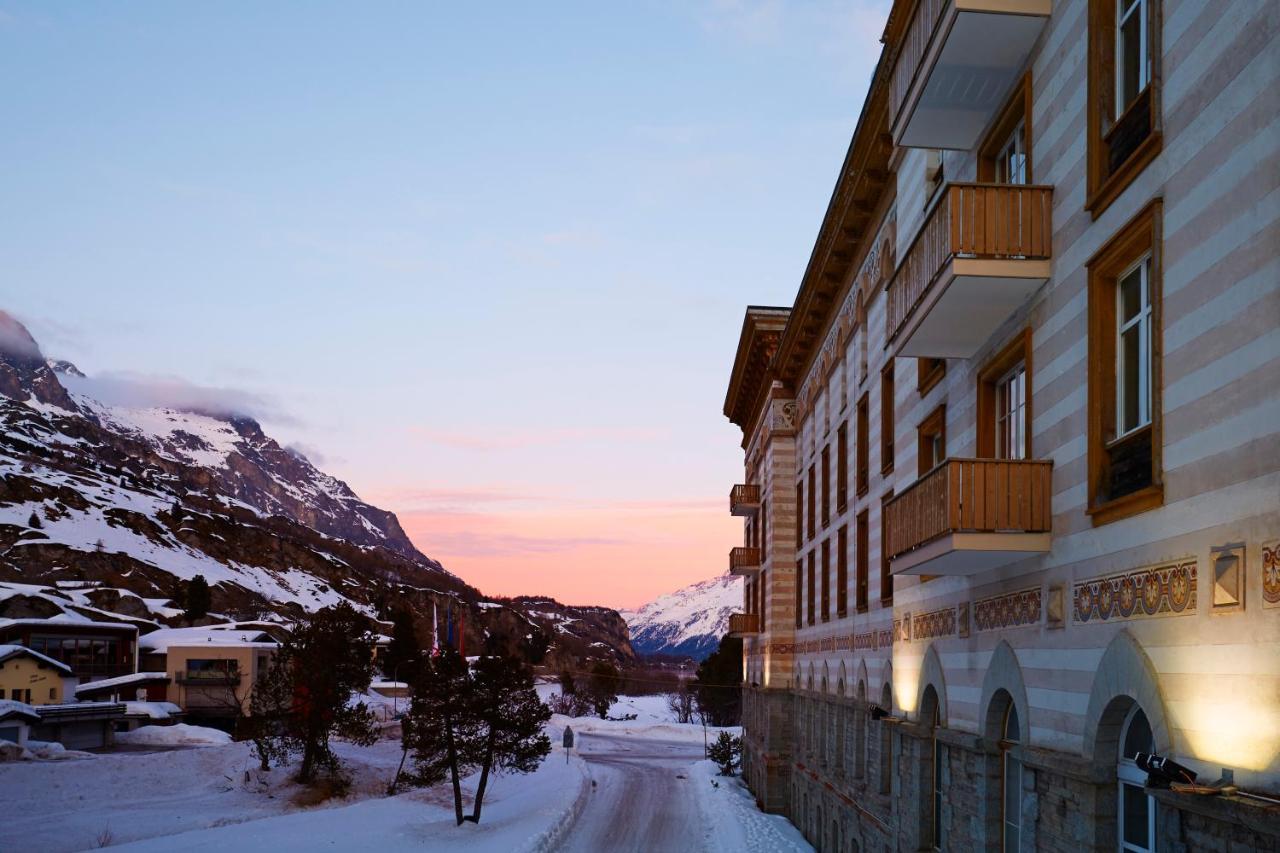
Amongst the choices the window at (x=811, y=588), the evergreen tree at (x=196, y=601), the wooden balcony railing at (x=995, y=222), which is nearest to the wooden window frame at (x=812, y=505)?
the window at (x=811, y=588)

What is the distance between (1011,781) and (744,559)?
35990 mm

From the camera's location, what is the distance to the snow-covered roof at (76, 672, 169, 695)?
74.2 meters

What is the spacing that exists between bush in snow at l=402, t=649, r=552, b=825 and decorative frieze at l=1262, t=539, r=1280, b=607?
35.4 metres

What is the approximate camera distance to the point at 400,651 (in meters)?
112

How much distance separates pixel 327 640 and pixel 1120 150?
47200 mm

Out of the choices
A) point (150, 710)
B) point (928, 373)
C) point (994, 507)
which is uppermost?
point (928, 373)

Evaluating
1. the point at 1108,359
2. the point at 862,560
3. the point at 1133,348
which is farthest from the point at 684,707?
the point at 1133,348

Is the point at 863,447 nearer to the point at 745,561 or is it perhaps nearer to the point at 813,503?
the point at 813,503

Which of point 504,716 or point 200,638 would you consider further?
point 200,638

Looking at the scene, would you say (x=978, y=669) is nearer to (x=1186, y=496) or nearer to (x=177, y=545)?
(x=1186, y=496)

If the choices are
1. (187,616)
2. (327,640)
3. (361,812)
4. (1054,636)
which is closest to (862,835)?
(1054,636)

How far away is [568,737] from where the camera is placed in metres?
60.8

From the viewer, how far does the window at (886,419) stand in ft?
78.2

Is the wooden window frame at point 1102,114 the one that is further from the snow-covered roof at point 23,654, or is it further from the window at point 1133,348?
the snow-covered roof at point 23,654
